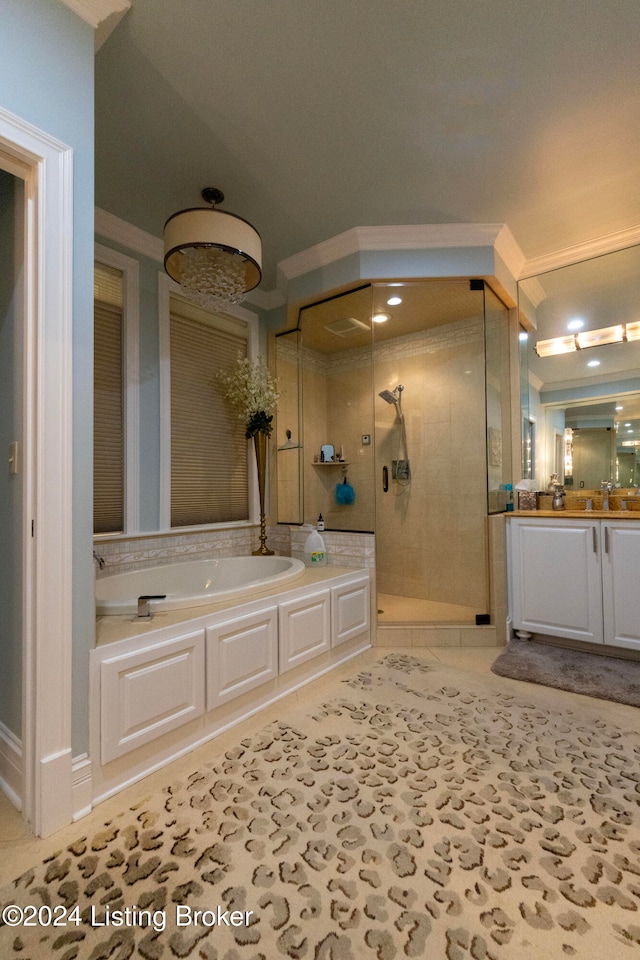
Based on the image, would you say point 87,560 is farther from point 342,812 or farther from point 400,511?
point 400,511

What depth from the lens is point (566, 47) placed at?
1714 millimetres

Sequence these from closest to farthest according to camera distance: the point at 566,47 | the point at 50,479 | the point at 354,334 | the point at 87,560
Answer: the point at 50,479, the point at 87,560, the point at 566,47, the point at 354,334

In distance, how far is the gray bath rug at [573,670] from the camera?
2.32m

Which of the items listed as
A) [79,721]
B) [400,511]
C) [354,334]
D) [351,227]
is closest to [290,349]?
[354,334]

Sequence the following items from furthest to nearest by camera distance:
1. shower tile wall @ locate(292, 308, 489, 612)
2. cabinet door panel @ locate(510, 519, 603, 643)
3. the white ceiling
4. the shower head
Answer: the shower head, shower tile wall @ locate(292, 308, 489, 612), cabinet door panel @ locate(510, 519, 603, 643), the white ceiling

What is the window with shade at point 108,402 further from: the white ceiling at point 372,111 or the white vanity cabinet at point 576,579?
the white vanity cabinet at point 576,579

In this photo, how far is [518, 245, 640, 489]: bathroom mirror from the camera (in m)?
3.12

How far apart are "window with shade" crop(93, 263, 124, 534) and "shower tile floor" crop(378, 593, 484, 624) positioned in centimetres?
201

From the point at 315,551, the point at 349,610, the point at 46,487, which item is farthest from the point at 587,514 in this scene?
the point at 46,487

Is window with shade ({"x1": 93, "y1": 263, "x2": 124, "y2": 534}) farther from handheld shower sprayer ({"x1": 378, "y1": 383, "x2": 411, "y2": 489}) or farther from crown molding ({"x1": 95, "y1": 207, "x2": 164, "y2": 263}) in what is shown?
handheld shower sprayer ({"x1": 378, "y1": 383, "x2": 411, "y2": 489})

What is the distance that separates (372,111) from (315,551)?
8.18 feet

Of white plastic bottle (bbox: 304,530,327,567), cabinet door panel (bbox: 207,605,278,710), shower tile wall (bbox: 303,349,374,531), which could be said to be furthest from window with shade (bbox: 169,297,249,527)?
cabinet door panel (bbox: 207,605,278,710)

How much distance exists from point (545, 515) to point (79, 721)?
2870mm

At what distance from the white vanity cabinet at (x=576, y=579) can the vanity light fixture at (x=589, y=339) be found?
1385 millimetres
